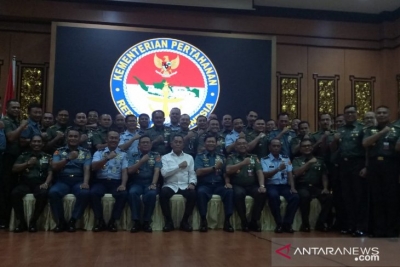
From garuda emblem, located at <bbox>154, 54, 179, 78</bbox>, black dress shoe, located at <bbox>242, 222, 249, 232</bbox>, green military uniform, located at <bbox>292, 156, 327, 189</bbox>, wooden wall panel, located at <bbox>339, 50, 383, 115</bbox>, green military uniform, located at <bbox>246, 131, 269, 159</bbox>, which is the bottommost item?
black dress shoe, located at <bbox>242, 222, 249, 232</bbox>

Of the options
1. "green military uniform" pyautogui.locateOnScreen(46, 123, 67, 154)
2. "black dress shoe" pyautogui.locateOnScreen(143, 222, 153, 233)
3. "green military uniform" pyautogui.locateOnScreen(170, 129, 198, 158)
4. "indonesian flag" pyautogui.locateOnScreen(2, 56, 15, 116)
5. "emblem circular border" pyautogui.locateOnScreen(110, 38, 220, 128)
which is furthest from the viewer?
"emblem circular border" pyautogui.locateOnScreen(110, 38, 220, 128)

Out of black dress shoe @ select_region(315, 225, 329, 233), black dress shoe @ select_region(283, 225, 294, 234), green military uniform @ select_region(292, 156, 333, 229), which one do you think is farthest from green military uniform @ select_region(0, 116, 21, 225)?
black dress shoe @ select_region(315, 225, 329, 233)

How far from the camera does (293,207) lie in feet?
15.8

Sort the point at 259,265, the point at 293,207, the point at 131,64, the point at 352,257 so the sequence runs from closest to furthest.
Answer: the point at 259,265 → the point at 352,257 → the point at 293,207 → the point at 131,64

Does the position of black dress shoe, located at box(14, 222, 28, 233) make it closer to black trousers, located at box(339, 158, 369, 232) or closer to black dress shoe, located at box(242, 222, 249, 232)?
black dress shoe, located at box(242, 222, 249, 232)

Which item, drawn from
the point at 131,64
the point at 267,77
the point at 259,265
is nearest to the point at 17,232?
the point at 259,265

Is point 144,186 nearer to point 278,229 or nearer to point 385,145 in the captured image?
point 278,229

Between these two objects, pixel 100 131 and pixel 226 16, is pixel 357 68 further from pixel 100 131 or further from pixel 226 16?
pixel 100 131

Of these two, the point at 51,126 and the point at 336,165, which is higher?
the point at 51,126

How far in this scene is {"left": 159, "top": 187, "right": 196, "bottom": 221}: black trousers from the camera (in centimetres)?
468

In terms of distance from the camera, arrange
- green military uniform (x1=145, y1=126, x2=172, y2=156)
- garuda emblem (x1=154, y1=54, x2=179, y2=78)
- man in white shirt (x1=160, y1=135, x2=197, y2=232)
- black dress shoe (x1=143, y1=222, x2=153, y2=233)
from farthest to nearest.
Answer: garuda emblem (x1=154, y1=54, x2=179, y2=78), green military uniform (x1=145, y1=126, x2=172, y2=156), man in white shirt (x1=160, y1=135, x2=197, y2=232), black dress shoe (x1=143, y1=222, x2=153, y2=233)

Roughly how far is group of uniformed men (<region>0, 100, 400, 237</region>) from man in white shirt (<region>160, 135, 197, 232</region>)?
0.01 metres

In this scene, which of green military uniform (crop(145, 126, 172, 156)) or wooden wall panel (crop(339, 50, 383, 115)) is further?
wooden wall panel (crop(339, 50, 383, 115))

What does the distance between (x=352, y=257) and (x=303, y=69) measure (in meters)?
5.23
